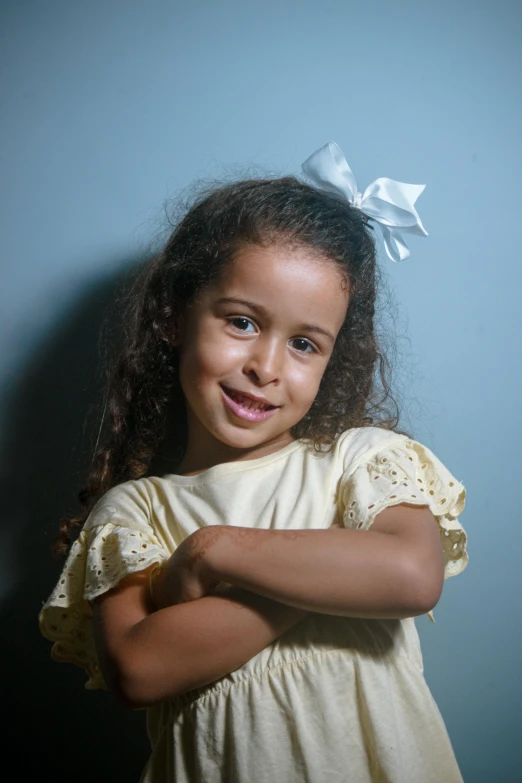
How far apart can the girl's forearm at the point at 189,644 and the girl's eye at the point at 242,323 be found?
35 cm

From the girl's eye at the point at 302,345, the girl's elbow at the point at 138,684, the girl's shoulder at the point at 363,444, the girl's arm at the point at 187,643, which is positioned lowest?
the girl's elbow at the point at 138,684

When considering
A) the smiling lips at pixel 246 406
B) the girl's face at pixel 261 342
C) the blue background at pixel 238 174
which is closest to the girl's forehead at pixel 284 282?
the girl's face at pixel 261 342

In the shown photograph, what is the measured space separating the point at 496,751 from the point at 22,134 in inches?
53.6

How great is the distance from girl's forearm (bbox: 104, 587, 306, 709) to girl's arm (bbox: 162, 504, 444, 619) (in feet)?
0.09

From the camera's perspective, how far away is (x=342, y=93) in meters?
1.32

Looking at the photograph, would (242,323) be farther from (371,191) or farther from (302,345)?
(371,191)

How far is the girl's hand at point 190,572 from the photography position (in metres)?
0.89

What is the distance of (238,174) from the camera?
129 centimetres

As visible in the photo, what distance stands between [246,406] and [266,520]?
16 centimetres

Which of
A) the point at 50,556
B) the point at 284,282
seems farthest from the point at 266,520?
the point at 50,556

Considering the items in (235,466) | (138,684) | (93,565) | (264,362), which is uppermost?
(264,362)

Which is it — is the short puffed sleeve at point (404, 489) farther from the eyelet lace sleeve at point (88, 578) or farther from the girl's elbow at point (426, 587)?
the eyelet lace sleeve at point (88, 578)

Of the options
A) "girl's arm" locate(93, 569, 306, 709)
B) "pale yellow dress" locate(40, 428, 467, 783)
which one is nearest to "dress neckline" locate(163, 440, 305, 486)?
"pale yellow dress" locate(40, 428, 467, 783)

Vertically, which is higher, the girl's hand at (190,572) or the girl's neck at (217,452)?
the girl's neck at (217,452)
